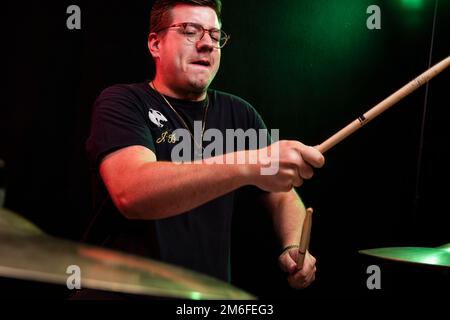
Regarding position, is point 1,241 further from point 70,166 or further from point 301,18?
point 301,18

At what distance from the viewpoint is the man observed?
3.27ft

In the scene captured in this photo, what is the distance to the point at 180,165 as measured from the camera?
101 cm

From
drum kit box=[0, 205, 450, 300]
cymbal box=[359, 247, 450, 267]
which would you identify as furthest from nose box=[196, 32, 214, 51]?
drum kit box=[0, 205, 450, 300]

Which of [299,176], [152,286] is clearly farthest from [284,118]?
[152,286]

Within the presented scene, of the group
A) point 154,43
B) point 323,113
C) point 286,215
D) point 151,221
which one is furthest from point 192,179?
point 323,113

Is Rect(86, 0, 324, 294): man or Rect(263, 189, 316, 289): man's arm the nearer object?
Rect(86, 0, 324, 294): man

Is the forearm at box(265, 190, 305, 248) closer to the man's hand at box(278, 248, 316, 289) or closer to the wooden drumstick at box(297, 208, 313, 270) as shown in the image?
the man's hand at box(278, 248, 316, 289)

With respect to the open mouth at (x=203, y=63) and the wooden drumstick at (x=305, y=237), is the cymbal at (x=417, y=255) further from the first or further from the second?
the open mouth at (x=203, y=63)

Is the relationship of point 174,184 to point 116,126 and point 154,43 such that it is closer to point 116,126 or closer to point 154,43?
point 116,126

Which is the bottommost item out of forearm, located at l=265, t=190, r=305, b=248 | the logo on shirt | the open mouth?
forearm, located at l=265, t=190, r=305, b=248

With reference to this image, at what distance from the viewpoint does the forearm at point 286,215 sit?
4.55ft

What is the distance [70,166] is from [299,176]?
2.69 ft

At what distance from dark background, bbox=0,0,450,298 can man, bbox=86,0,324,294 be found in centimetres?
→ 22

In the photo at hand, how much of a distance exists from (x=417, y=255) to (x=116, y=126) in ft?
2.70
